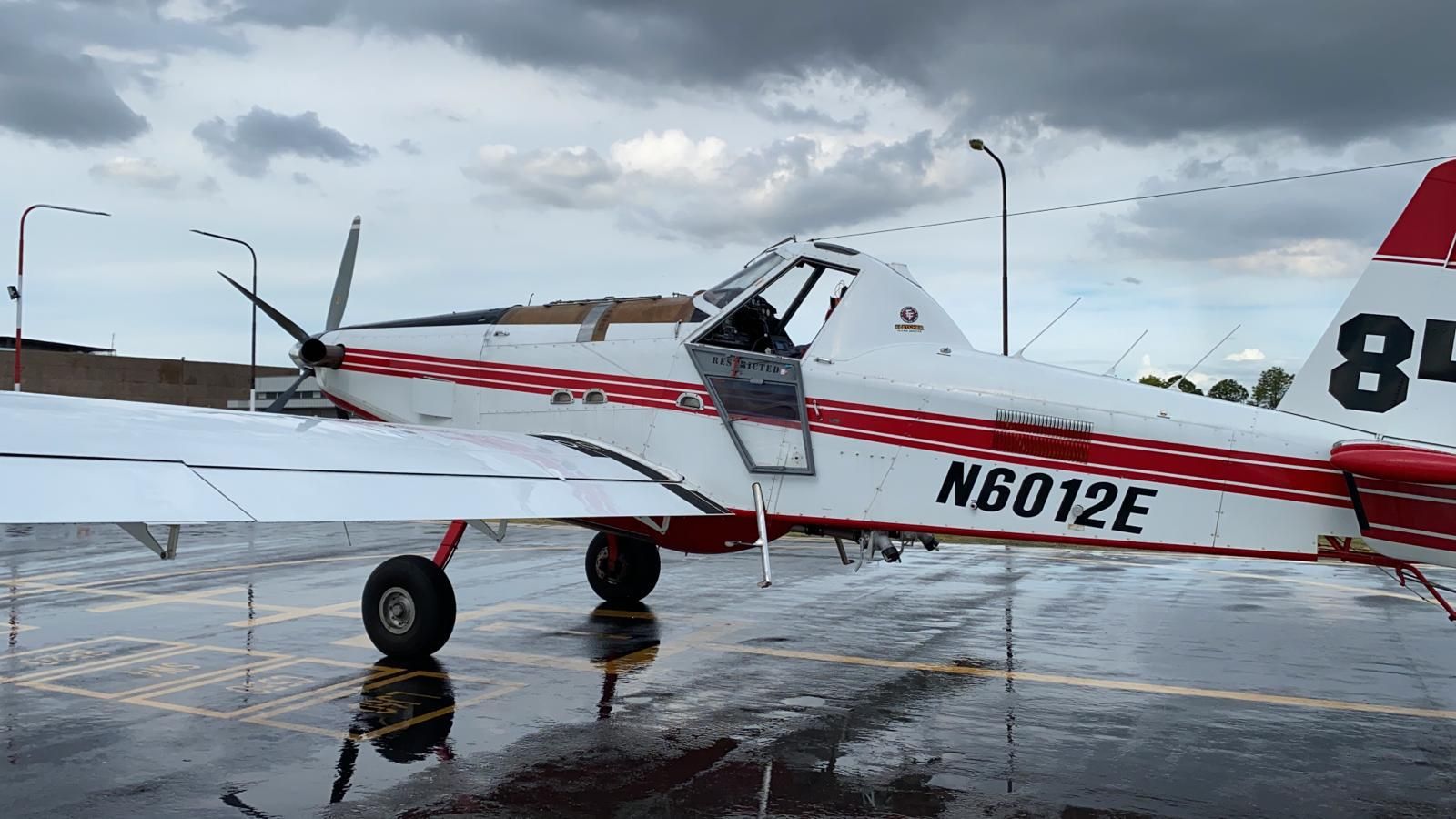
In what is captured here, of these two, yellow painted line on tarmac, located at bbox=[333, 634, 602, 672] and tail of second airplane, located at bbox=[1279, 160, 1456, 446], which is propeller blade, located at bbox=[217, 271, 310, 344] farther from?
tail of second airplane, located at bbox=[1279, 160, 1456, 446]

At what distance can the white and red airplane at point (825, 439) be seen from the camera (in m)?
6.99

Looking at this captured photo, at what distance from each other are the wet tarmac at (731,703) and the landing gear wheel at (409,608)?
21cm

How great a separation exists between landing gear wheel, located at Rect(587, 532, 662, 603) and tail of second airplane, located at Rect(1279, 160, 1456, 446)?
23.6 feet

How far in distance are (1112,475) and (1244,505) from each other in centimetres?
96

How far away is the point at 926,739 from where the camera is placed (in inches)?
271

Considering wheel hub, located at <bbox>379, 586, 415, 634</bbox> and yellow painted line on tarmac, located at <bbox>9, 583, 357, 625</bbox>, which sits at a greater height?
wheel hub, located at <bbox>379, 586, 415, 634</bbox>

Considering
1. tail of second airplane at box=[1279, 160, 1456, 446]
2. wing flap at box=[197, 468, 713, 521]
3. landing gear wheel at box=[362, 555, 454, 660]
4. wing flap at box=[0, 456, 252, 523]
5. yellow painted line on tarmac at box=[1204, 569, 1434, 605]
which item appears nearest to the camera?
wing flap at box=[0, 456, 252, 523]

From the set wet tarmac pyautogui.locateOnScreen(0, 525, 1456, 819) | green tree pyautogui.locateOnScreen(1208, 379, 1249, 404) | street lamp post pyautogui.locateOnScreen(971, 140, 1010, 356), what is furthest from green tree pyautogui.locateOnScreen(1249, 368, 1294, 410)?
wet tarmac pyautogui.locateOnScreen(0, 525, 1456, 819)

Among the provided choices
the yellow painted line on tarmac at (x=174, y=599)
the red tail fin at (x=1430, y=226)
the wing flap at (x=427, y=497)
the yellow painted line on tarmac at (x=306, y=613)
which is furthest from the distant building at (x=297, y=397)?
the red tail fin at (x=1430, y=226)

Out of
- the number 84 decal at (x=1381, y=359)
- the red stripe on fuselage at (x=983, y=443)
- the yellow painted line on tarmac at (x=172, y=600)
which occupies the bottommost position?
the yellow painted line on tarmac at (x=172, y=600)

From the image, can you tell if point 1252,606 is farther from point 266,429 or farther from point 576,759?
point 266,429

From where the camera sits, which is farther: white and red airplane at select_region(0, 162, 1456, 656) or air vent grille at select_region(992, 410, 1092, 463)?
air vent grille at select_region(992, 410, 1092, 463)

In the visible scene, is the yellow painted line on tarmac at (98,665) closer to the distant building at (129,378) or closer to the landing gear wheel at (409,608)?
the landing gear wheel at (409,608)

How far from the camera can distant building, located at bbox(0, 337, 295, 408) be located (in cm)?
5572
